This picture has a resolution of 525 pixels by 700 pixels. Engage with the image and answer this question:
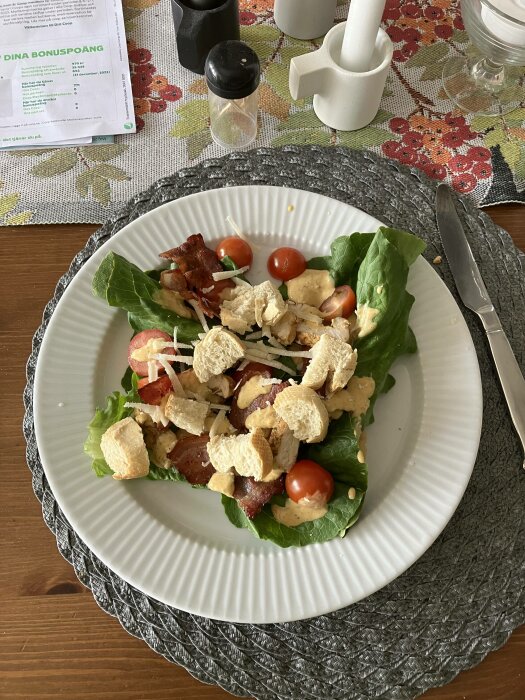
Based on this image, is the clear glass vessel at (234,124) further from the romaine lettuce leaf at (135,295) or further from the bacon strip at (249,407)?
the bacon strip at (249,407)

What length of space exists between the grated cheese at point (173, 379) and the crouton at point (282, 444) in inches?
7.7

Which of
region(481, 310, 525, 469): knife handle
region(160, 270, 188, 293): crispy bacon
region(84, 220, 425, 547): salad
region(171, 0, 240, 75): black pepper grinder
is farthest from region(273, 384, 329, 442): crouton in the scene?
region(171, 0, 240, 75): black pepper grinder

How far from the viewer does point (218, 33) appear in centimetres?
155

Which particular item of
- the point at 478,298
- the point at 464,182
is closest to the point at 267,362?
the point at 478,298

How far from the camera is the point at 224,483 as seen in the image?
1.16 m

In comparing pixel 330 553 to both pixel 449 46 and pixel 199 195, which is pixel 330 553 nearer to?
pixel 199 195

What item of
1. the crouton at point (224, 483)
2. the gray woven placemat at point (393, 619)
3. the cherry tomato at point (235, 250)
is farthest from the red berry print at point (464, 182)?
the crouton at point (224, 483)

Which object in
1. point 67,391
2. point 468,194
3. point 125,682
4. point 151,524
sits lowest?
point 125,682

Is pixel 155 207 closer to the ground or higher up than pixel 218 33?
closer to the ground

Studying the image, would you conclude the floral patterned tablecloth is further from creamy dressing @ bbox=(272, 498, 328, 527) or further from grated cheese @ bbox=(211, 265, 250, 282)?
creamy dressing @ bbox=(272, 498, 328, 527)

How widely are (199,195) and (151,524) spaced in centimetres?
71

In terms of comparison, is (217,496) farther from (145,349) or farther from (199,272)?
(199,272)

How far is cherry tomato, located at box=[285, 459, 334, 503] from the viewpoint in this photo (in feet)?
3.73

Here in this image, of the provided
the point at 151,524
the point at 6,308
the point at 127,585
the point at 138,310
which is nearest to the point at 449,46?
the point at 138,310
